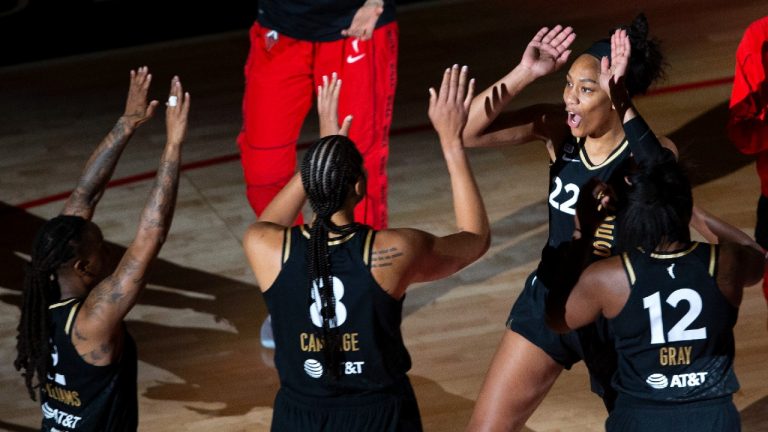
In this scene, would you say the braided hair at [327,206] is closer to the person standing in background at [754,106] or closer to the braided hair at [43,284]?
the braided hair at [43,284]

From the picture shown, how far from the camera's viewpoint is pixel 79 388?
12.9 feet

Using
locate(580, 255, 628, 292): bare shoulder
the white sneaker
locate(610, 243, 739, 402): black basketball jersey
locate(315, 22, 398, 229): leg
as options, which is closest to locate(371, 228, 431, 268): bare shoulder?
locate(580, 255, 628, 292): bare shoulder

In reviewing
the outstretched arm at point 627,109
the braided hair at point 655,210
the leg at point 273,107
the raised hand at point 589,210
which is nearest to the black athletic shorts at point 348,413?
the braided hair at point 655,210

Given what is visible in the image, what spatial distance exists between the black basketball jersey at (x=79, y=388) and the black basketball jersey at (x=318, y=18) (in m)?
2.35

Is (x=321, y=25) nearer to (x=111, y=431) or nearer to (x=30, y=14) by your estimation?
(x=111, y=431)

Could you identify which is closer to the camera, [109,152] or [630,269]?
[630,269]

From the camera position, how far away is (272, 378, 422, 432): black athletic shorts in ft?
12.5

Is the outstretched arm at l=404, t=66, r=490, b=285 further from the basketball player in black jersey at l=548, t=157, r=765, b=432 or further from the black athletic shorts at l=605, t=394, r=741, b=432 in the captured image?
the black athletic shorts at l=605, t=394, r=741, b=432

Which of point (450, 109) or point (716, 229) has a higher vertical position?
point (450, 109)

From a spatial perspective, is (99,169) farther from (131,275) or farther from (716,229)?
(716,229)

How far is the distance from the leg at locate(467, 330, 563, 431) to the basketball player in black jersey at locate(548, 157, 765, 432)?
2.12 feet

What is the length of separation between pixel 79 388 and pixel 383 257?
1.05 m

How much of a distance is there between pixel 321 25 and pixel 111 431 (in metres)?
2.58

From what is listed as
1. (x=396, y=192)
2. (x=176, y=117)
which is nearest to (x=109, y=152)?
(x=176, y=117)
